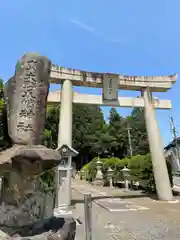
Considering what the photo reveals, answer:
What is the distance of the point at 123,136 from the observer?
38.4m

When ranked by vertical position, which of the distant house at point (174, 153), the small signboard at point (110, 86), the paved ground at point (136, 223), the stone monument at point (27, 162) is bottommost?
the paved ground at point (136, 223)

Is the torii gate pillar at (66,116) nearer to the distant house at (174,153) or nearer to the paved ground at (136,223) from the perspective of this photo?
the paved ground at (136,223)

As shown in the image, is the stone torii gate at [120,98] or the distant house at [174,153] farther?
the distant house at [174,153]

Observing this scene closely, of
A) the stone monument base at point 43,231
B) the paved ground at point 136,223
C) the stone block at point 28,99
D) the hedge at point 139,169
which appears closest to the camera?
the stone monument base at point 43,231

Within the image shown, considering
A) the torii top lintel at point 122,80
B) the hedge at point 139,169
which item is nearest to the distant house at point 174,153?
the hedge at point 139,169

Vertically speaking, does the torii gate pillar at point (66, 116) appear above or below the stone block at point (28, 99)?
above

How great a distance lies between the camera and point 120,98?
12.2 meters

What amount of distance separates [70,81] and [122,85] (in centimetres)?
277

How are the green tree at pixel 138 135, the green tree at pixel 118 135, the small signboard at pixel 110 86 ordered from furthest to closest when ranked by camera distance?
the green tree at pixel 118 135 → the green tree at pixel 138 135 → the small signboard at pixel 110 86

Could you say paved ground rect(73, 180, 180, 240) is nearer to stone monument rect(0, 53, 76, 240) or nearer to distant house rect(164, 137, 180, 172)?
stone monument rect(0, 53, 76, 240)

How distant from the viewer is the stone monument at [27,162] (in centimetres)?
269

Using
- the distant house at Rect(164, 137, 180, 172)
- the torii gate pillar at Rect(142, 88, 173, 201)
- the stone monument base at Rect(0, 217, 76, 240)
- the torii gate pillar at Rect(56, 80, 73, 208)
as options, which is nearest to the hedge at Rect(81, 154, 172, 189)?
the torii gate pillar at Rect(142, 88, 173, 201)

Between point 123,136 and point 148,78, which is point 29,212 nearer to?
point 148,78

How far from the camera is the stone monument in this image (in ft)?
8.82
